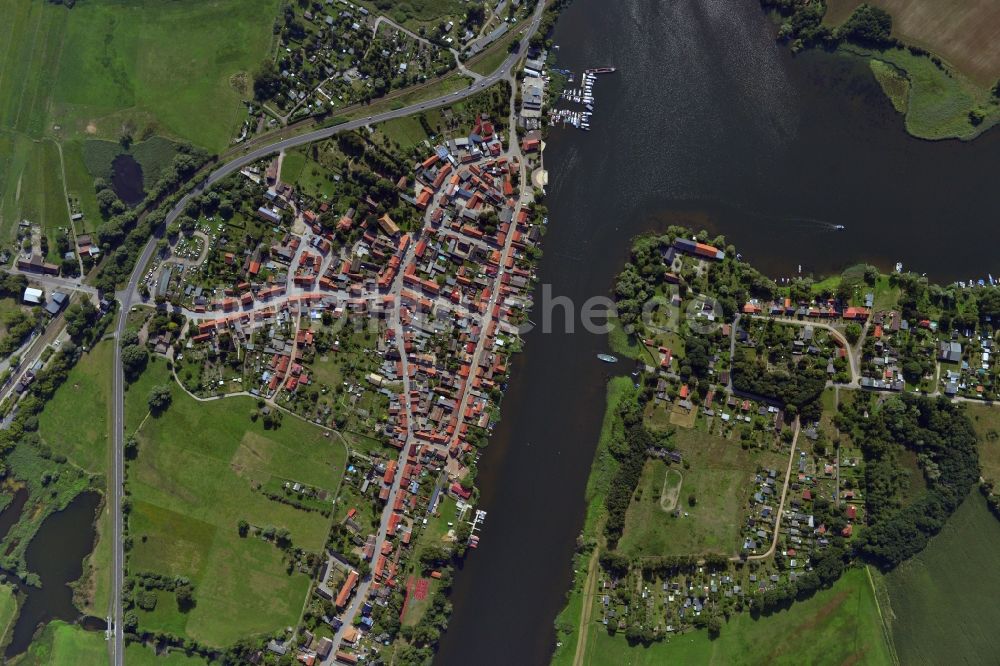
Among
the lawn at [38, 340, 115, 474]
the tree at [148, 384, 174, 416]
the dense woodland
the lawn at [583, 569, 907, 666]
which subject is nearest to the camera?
the dense woodland

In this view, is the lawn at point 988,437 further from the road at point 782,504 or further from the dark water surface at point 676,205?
the road at point 782,504

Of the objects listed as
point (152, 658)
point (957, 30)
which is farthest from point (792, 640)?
point (152, 658)

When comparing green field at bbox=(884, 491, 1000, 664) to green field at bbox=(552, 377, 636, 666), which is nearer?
green field at bbox=(884, 491, 1000, 664)

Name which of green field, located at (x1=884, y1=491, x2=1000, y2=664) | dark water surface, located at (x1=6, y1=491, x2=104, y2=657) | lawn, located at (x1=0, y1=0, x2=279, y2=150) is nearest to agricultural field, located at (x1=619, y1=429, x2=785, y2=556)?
green field, located at (x1=884, y1=491, x2=1000, y2=664)

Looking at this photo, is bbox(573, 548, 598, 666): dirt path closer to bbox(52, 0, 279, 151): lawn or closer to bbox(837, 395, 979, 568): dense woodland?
bbox(837, 395, 979, 568): dense woodland

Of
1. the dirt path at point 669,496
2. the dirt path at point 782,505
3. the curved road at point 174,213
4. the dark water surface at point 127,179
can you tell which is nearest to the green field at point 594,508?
the dirt path at point 669,496

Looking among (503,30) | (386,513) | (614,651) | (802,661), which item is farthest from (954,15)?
(386,513)

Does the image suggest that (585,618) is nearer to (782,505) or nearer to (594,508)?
(594,508)
